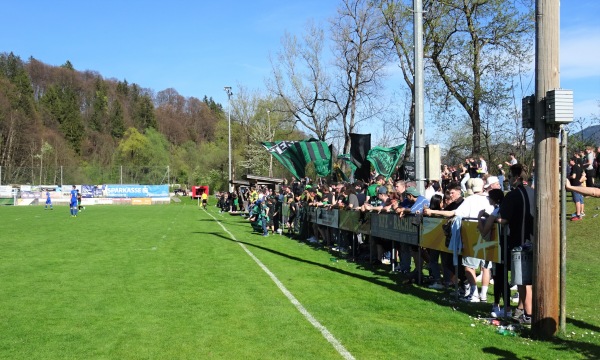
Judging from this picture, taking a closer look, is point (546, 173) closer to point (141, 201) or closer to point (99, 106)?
point (141, 201)

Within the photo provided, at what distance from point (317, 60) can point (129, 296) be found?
130ft

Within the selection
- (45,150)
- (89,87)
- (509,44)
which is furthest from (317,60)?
(89,87)

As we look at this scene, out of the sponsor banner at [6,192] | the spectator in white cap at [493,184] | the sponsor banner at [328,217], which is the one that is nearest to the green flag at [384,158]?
the sponsor banner at [328,217]

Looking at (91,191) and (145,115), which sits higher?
(145,115)

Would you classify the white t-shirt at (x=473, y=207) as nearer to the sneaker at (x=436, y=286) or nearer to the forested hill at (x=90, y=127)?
the sneaker at (x=436, y=286)

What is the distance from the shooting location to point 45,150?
100 m

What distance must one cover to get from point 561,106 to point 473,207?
10.4ft

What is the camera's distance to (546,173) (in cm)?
739

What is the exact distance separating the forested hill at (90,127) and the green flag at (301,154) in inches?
2222

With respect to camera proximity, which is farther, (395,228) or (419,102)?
(419,102)

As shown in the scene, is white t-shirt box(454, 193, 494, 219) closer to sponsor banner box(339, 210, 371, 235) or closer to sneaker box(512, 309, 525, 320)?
sneaker box(512, 309, 525, 320)

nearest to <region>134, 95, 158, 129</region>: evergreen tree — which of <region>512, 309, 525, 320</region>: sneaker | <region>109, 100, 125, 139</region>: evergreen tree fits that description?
<region>109, 100, 125, 139</region>: evergreen tree

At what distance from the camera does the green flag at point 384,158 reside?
23.5 m

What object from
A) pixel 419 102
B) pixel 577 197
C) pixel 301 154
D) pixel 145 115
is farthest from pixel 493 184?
pixel 145 115
